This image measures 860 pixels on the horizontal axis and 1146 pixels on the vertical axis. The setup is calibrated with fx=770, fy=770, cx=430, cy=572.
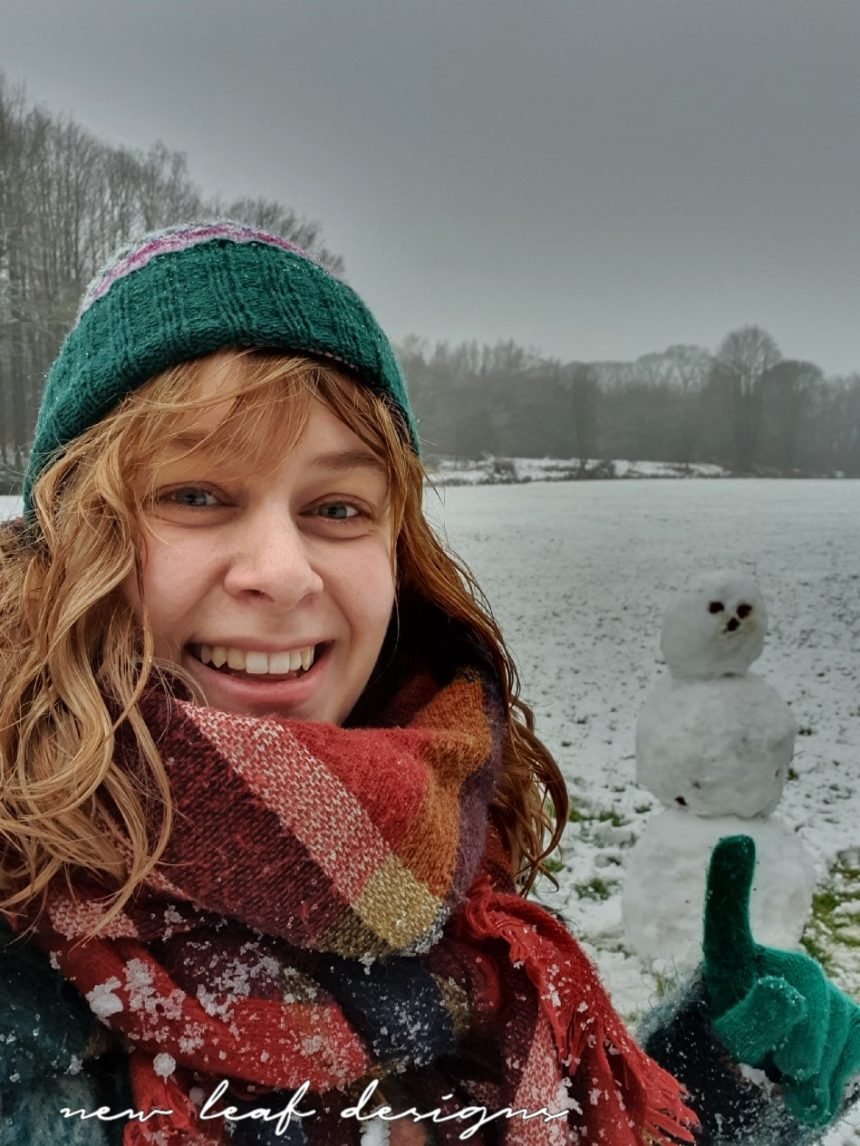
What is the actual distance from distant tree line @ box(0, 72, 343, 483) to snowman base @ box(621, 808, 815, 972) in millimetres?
6747

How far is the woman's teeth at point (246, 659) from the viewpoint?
86 centimetres

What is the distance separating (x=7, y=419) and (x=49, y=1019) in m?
7.17

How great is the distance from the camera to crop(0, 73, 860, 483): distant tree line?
788 cm

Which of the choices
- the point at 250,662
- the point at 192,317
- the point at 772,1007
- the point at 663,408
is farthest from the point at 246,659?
the point at 663,408

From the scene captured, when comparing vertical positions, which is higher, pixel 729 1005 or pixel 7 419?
pixel 7 419

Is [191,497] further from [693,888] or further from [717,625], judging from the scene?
[693,888]

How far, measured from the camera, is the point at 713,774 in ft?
10.8

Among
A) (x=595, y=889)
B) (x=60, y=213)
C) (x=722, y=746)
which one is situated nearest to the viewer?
(x=722, y=746)

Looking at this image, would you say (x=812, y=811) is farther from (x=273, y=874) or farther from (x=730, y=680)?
(x=273, y=874)

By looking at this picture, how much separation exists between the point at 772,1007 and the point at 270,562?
2.63 feet

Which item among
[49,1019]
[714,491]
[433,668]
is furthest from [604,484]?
[49,1019]

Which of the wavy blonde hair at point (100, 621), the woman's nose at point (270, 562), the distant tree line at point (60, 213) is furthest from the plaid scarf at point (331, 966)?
the distant tree line at point (60, 213)

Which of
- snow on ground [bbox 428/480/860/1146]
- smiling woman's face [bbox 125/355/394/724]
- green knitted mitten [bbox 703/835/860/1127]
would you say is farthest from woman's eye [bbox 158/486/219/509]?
snow on ground [bbox 428/480/860/1146]

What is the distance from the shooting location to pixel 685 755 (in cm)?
334
